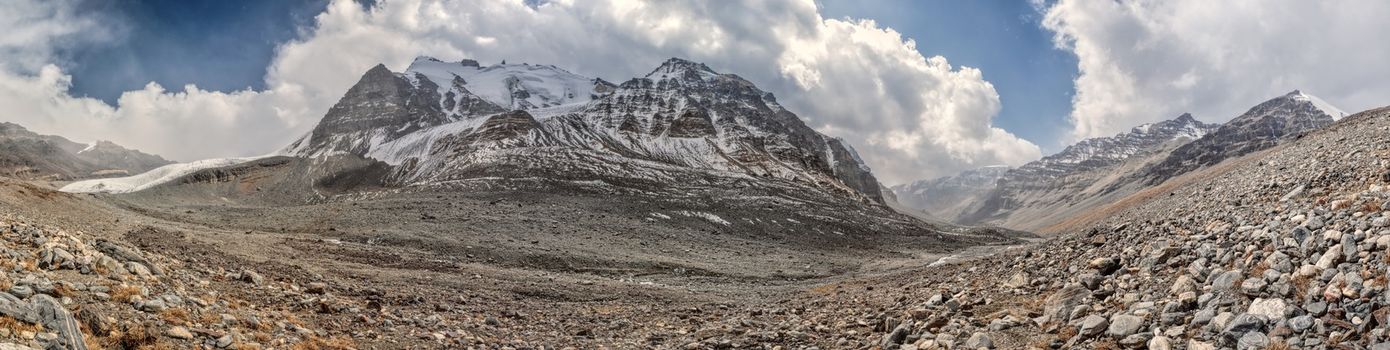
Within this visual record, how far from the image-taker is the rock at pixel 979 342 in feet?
36.4

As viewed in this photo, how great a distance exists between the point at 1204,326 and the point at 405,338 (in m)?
16.5

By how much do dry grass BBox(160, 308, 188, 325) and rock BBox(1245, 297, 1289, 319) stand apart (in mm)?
17961

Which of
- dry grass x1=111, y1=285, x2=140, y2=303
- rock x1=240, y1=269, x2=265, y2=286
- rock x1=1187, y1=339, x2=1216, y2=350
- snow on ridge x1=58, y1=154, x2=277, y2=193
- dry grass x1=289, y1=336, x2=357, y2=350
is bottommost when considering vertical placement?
dry grass x1=289, y1=336, x2=357, y2=350

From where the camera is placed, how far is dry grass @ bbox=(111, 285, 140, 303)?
1255cm

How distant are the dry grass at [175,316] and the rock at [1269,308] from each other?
58.9 feet

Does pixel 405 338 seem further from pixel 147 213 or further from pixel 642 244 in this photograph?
pixel 147 213

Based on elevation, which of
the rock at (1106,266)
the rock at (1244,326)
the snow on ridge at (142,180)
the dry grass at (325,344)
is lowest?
the dry grass at (325,344)

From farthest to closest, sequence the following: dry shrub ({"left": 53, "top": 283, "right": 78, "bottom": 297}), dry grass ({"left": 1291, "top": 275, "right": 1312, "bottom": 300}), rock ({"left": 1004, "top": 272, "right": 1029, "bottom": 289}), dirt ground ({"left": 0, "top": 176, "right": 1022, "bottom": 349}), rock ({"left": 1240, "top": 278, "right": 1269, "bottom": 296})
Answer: dirt ground ({"left": 0, "top": 176, "right": 1022, "bottom": 349}) → rock ({"left": 1004, "top": 272, "right": 1029, "bottom": 289}) → dry shrub ({"left": 53, "top": 283, "right": 78, "bottom": 297}) → rock ({"left": 1240, "top": 278, "right": 1269, "bottom": 296}) → dry grass ({"left": 1291, "top": 275, "right": 1312, "bottom": 300})

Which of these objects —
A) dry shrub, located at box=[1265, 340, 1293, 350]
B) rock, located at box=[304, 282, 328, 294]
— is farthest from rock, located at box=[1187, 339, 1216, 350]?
rock, located at box=[304, 282, 328, 294]

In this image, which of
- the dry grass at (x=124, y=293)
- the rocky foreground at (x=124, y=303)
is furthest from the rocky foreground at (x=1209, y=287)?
the dry grass at (x=124, y=293)

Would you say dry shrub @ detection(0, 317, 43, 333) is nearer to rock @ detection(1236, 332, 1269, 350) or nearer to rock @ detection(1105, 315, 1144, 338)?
rock @ detection(1105, 315, 1144, 338)

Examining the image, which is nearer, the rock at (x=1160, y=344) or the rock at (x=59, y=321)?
the rock at (x=1160, y=344)

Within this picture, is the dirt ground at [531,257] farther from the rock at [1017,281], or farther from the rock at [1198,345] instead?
the rock at [1198,345]

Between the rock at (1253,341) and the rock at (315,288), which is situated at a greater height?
the rock at (1253,341)
